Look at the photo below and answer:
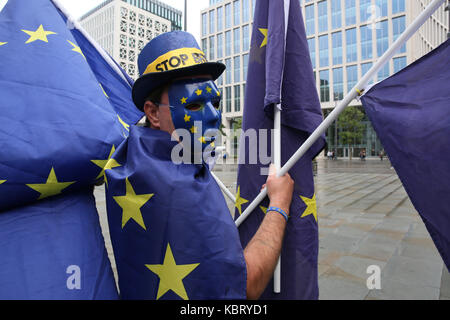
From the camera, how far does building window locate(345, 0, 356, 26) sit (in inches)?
1501

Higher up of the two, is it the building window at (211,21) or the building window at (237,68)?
the building window at (211,21)

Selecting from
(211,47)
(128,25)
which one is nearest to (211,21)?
(211,47)

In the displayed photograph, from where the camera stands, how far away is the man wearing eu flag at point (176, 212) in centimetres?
102

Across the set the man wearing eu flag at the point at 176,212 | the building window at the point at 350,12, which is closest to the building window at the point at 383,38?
the building window at the point at 350,12

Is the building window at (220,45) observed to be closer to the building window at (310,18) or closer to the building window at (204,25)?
the building window at (204,25)

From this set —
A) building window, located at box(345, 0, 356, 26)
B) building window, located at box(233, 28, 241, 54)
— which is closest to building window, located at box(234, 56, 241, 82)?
building window, located at box(233, 28, 241, 54)

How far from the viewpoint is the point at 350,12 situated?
38406 mm

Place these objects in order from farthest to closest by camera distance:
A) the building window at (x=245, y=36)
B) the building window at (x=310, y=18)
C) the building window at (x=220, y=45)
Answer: the building window at (x=220, y=45) → the building window at (x=245, y=36) → the building window at (x=310, y=18)

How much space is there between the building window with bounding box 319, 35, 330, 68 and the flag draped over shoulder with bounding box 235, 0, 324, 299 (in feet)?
144

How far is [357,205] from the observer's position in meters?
7.94

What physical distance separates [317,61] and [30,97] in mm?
46044

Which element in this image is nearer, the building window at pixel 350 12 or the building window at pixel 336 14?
the building window at pixel 350 12

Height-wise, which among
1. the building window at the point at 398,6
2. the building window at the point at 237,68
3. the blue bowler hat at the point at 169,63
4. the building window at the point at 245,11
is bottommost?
the blue bowler hat at the point at 169,63
